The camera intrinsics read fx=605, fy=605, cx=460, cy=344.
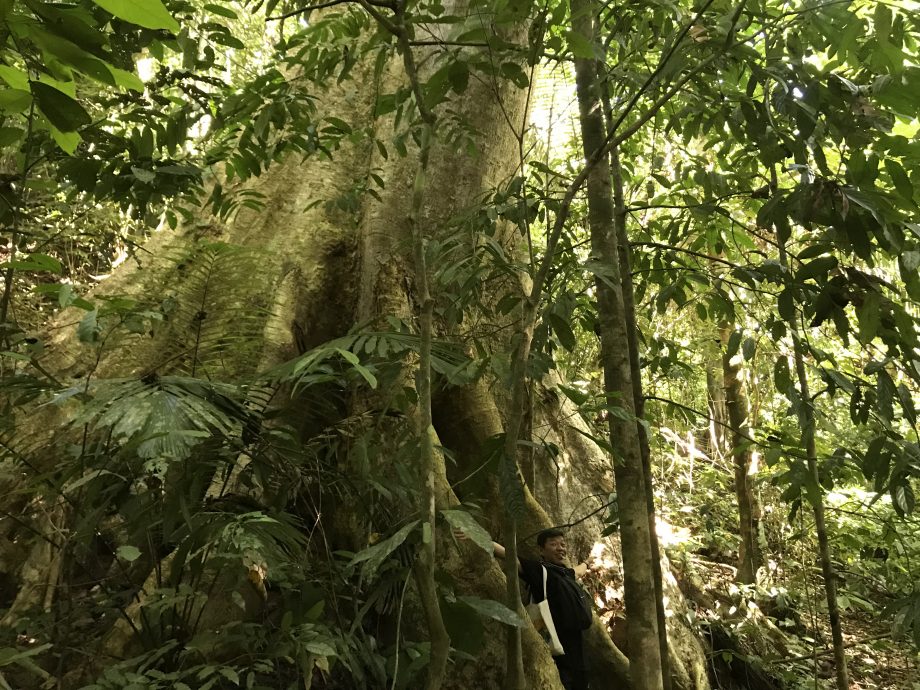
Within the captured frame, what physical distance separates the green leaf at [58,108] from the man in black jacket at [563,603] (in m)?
2.41

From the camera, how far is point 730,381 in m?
5.54

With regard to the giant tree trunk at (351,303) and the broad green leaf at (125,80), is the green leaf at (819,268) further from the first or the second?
the broad green leaf at (125,80)

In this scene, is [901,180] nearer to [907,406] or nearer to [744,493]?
[907,406]

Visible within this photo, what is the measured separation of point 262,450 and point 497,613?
0.76 metres

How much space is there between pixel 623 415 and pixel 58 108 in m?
1.52

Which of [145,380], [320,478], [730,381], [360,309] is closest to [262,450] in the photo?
[320,478]

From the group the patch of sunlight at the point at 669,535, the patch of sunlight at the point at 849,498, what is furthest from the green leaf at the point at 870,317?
the patch of sunlight at the point at 849,498

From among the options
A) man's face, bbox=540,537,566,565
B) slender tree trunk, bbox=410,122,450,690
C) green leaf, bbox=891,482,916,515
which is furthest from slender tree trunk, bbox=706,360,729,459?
slender tree trunk, bbox=410,122,450,690

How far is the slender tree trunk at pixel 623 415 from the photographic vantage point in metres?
1.90

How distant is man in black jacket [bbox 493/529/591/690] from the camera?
9.14ft

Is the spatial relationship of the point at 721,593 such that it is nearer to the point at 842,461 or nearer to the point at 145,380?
the point at 842,461

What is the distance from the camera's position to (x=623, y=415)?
180 centimetres

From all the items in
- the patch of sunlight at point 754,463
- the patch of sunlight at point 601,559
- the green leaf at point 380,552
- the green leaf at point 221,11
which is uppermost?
the green leaf at point 221,11

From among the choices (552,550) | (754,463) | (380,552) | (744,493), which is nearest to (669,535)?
(744,493)
